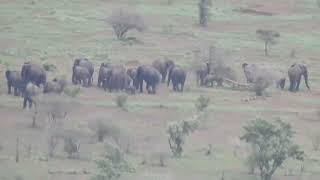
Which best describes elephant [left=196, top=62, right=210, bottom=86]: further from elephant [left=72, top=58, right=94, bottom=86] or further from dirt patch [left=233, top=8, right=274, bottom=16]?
dirt patch [left=233, top=8, right=274, bottom=16]

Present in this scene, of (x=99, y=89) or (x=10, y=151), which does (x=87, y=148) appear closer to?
(x=10, y=151)

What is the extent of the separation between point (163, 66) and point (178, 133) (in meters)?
12.4

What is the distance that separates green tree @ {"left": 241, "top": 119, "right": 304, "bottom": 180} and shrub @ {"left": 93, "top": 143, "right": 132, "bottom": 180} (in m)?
3.21

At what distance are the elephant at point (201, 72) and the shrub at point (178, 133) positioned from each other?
422 inches

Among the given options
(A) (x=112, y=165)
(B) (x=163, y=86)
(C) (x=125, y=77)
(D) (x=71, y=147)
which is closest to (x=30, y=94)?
(C) (x=125, y=77)

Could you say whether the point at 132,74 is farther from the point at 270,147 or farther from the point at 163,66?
the point at 270,147

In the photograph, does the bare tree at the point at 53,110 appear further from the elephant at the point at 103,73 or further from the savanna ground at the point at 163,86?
the elephant at the point at 103,73

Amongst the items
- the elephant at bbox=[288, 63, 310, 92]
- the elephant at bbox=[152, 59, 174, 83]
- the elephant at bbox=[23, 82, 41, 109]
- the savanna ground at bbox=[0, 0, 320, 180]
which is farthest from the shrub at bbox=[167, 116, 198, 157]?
the elephant at bbox=[288, 63, 310, 92]

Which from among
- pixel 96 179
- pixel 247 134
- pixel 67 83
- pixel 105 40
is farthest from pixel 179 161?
pixel 105 40

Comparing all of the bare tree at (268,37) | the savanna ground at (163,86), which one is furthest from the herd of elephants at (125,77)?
the bare tree at (268,37)

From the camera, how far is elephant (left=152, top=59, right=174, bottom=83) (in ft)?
149

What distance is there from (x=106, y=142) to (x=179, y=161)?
2.01 m

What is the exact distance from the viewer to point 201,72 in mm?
45125

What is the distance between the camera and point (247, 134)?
3195 cm
